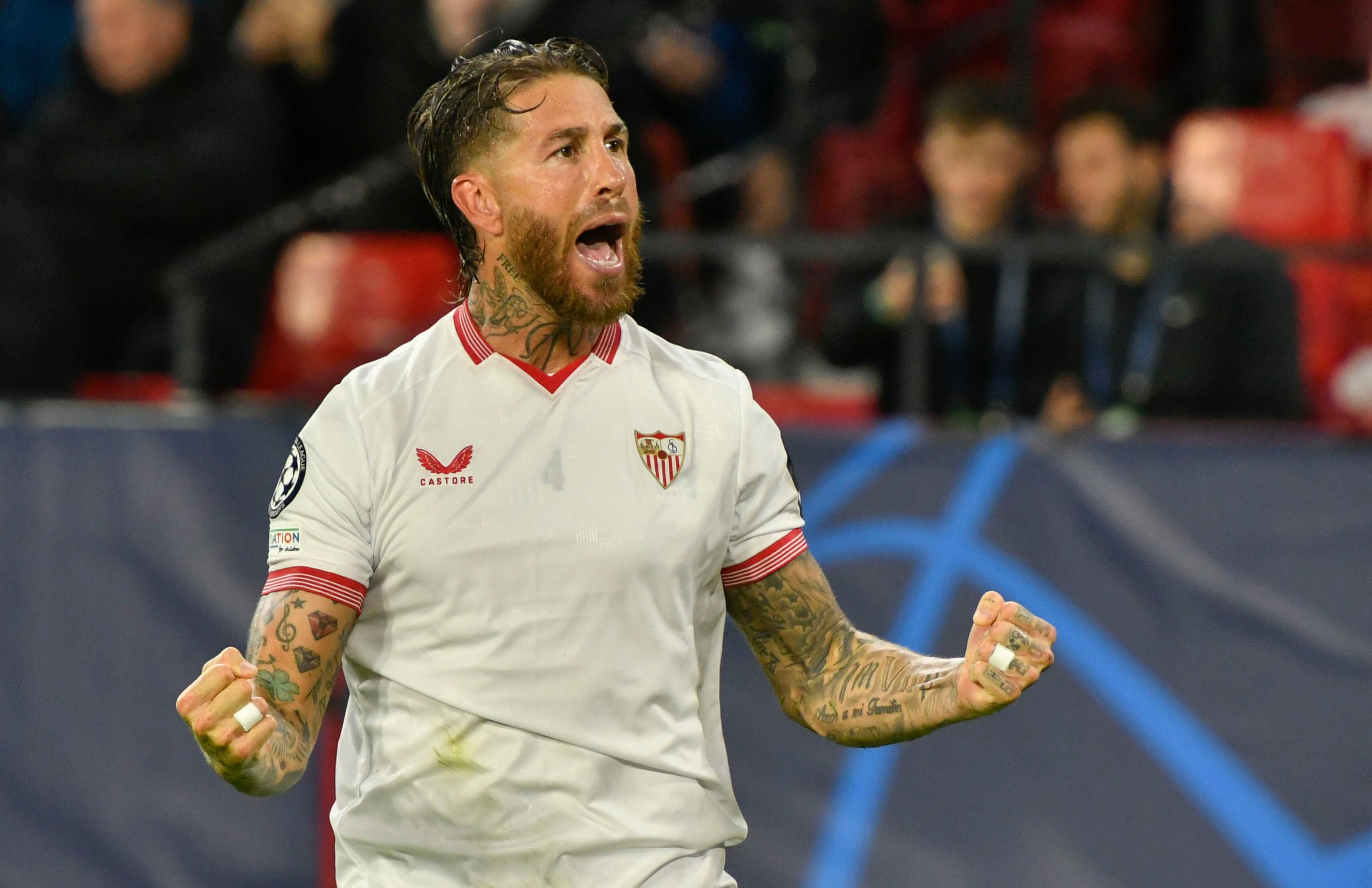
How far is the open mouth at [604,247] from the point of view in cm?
296

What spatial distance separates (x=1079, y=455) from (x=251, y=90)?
332 cm

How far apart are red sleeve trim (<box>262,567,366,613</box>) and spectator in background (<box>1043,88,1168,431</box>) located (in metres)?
2.80

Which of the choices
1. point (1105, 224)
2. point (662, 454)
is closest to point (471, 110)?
point (662, 454)

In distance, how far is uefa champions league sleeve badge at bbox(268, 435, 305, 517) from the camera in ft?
9.46

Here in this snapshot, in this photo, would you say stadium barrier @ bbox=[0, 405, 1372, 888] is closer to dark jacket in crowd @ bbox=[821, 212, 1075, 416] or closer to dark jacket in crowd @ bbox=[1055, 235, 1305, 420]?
dark jacket in crowd @ bbox=[1055, 235, 1305, 420]

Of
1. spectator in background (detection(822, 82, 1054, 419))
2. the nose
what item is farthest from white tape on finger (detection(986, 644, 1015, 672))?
spectator in background (detection(822, 82, 1054, 419))

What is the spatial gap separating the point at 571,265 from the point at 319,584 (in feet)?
2.14

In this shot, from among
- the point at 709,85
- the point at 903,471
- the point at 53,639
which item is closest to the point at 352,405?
the point at 903,471

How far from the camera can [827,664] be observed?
305 centimetres

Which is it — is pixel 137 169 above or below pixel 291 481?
below

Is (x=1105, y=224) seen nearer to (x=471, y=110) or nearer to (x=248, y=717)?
(x=471, y=110)

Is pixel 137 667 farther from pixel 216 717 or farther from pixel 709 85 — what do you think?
pixel 709 85

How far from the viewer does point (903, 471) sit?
517 centimetres

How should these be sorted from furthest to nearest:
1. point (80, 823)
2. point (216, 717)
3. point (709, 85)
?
1. point (709, 85)
2. point (80, 823)
3. point (216, 717)
